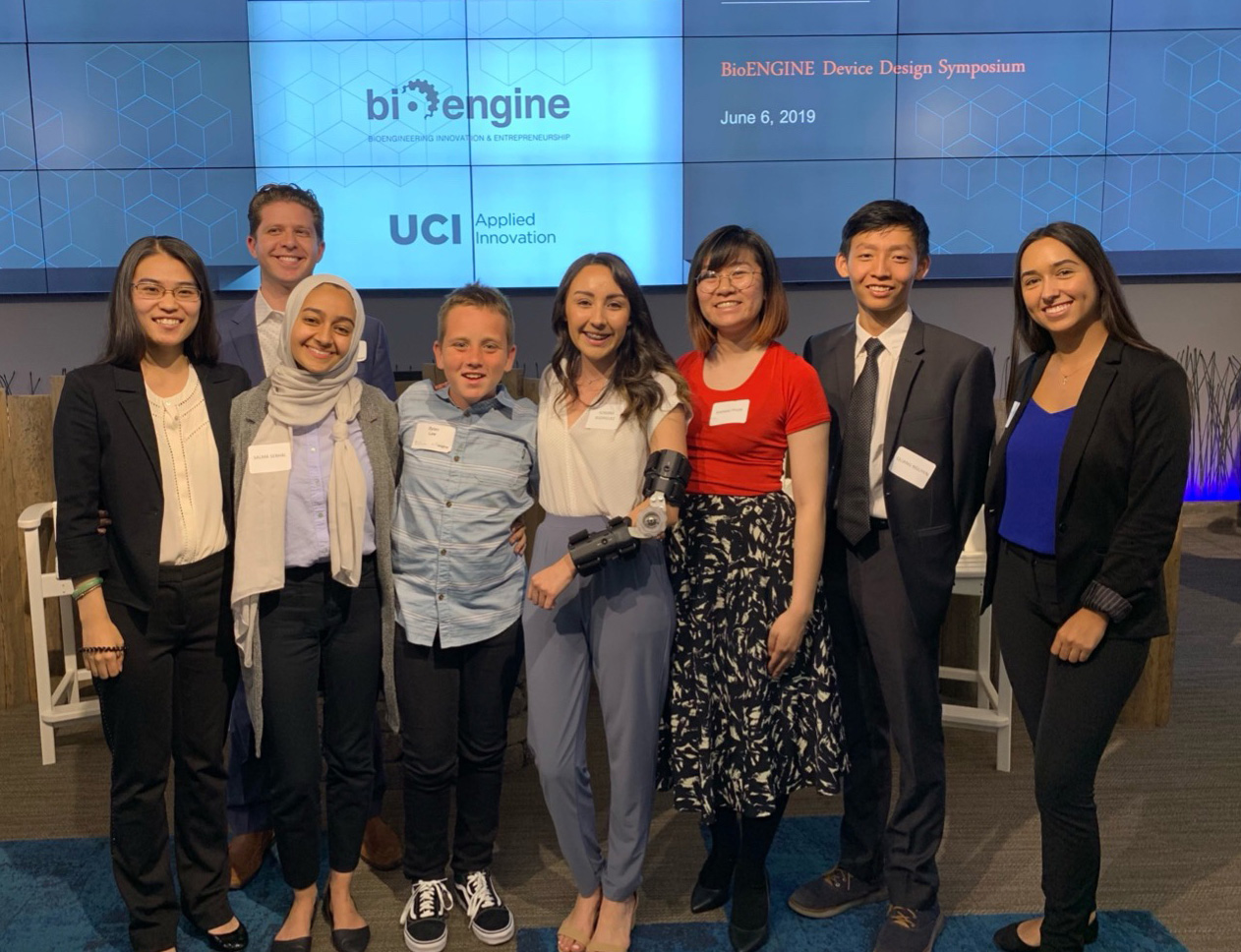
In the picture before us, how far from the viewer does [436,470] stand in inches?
85.0

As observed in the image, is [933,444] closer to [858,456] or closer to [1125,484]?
[858,456]

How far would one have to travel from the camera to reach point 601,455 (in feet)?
6.71

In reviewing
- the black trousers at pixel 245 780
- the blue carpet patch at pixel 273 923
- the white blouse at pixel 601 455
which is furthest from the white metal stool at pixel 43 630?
the white blouse at pixel 601 455

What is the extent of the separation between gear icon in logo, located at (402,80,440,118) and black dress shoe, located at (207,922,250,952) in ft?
15.0

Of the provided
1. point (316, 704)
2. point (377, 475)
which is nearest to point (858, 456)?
point (377, 475)

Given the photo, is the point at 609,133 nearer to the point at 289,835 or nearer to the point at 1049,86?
the point at 1049,86

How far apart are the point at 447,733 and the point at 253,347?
1157 mm

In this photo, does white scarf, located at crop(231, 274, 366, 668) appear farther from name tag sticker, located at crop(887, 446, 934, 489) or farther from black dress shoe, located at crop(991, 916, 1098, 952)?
black dress shoe, located at crop(991, 916, 1098, 952)

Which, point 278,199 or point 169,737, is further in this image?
point 278,199

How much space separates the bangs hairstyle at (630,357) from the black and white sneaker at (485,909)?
119 cm

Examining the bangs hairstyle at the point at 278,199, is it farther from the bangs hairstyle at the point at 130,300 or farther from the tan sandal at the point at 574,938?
the tan sandal at the point at 574,938

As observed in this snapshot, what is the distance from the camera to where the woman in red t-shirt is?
2.05 metres

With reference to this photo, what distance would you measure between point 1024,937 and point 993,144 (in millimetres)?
4714

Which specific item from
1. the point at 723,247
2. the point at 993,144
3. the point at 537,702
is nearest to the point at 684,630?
the point at 537,702
